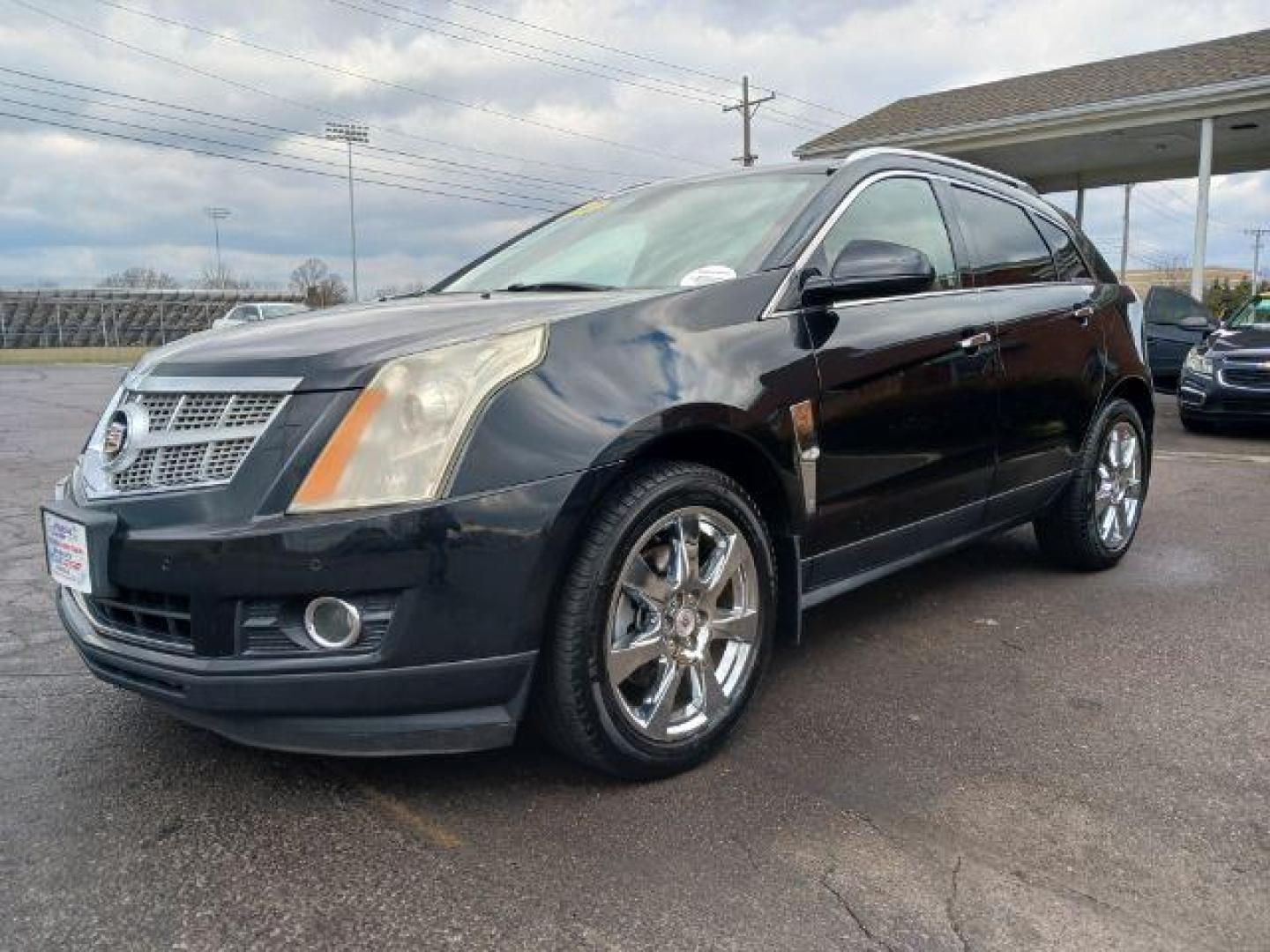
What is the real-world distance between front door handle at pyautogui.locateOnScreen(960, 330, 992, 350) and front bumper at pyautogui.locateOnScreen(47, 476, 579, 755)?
1874 mm

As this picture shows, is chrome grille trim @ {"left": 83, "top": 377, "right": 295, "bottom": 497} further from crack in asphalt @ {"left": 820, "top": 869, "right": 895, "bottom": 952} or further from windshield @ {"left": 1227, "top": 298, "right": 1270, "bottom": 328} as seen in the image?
windshield @ {"left": 1227, "top": 298, "right": 1270, "bottom": 328}

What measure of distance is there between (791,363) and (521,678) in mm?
1201

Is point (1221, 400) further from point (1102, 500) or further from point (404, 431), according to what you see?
point (404, 431)

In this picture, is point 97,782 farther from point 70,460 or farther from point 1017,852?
point 70,460

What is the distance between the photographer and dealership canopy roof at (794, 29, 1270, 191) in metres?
15.8

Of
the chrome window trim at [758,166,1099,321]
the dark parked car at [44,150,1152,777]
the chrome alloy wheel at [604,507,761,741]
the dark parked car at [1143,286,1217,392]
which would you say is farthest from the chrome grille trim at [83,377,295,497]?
the dark parked car at [1143,286,1217,392]

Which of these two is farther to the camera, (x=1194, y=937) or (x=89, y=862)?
(x=89, y=862)

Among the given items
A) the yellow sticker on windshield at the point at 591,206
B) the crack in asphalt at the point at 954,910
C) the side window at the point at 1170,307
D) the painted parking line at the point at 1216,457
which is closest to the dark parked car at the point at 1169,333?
the side window at the point at 1170,307

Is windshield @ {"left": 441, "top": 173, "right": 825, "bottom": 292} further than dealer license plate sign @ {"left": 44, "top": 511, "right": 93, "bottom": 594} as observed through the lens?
Yes

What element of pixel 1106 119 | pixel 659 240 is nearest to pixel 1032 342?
pixel 659 240

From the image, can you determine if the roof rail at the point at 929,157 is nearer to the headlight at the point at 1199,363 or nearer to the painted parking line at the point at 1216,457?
the painted parking line at the point at 1216,457

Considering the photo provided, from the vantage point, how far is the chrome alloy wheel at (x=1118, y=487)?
4.69 meters

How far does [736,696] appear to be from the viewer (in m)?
2.81

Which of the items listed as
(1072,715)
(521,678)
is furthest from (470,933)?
(1072,715)
